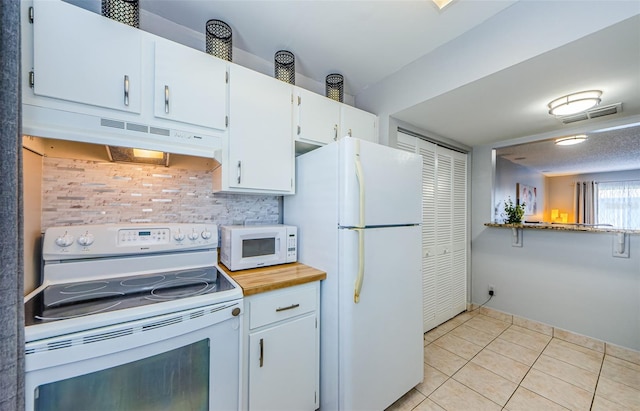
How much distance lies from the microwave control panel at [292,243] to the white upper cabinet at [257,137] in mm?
276

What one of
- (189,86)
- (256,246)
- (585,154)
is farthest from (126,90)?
(585,154)

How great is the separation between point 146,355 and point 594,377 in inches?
119

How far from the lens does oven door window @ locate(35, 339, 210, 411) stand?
80 centimetres

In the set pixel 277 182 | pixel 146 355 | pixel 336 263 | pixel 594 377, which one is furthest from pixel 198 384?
pixel 594 377

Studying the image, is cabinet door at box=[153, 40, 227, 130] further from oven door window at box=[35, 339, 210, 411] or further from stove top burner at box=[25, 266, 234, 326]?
oven door window at box=[35, 339, 210, 411]

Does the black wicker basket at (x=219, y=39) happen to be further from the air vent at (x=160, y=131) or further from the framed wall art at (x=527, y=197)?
the framed wall art at (x=527, y=197)

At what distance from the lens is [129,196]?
150cm

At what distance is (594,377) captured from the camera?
1.85m

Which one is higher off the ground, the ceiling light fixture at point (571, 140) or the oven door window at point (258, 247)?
the ceiling light fixture at point (571, 140)

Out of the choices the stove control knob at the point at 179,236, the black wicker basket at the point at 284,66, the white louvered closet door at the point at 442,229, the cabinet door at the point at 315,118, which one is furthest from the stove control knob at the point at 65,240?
the white louvered closet door at the point at 442,229

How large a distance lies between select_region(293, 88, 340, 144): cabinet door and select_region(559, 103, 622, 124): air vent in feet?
6.74

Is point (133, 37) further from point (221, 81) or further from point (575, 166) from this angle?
point (575, 166)

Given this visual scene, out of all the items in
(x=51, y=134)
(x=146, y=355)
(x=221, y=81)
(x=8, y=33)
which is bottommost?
(x=146, y=355)

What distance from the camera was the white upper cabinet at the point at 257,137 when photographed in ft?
4.92
